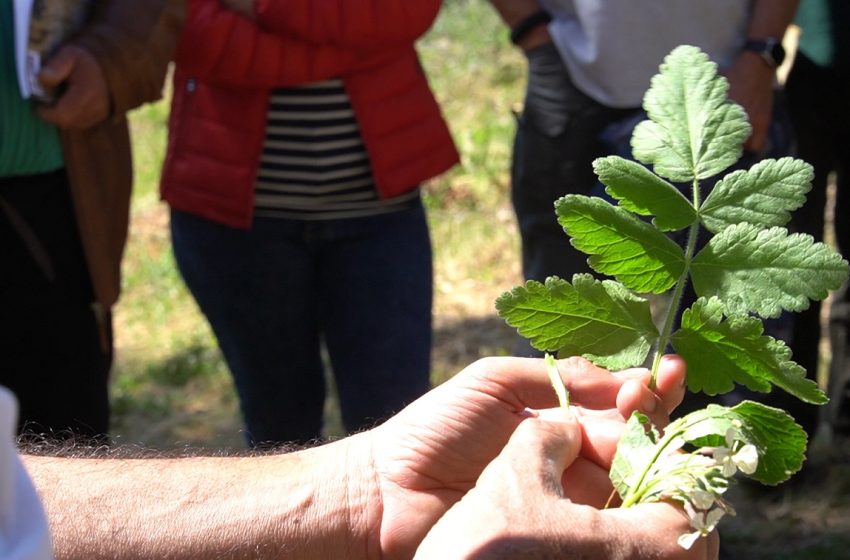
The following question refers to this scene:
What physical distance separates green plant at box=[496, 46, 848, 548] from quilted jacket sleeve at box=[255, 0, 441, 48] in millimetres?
1199

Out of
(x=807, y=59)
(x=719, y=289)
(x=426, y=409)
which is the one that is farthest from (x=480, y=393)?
(x=807, y=59)

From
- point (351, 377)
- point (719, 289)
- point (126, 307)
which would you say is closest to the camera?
point (719, 289)

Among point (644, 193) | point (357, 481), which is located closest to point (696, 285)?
point (644, 193)

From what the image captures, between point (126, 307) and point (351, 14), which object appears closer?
Result: point (351, 14)

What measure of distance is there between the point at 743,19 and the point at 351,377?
116 centimetres

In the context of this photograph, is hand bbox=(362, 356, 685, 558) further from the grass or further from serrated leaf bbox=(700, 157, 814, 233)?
the grass

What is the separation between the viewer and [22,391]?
96.0 inches

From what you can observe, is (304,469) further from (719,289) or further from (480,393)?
(719,289)

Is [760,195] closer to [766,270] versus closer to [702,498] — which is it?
[766,270]

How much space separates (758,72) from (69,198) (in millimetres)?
1483

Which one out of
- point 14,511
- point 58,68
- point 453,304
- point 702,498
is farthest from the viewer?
point 453,304

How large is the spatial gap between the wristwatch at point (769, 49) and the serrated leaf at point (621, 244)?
1.27m

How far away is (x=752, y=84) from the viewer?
7.93ft

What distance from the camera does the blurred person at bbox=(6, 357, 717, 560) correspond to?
1.50 m
